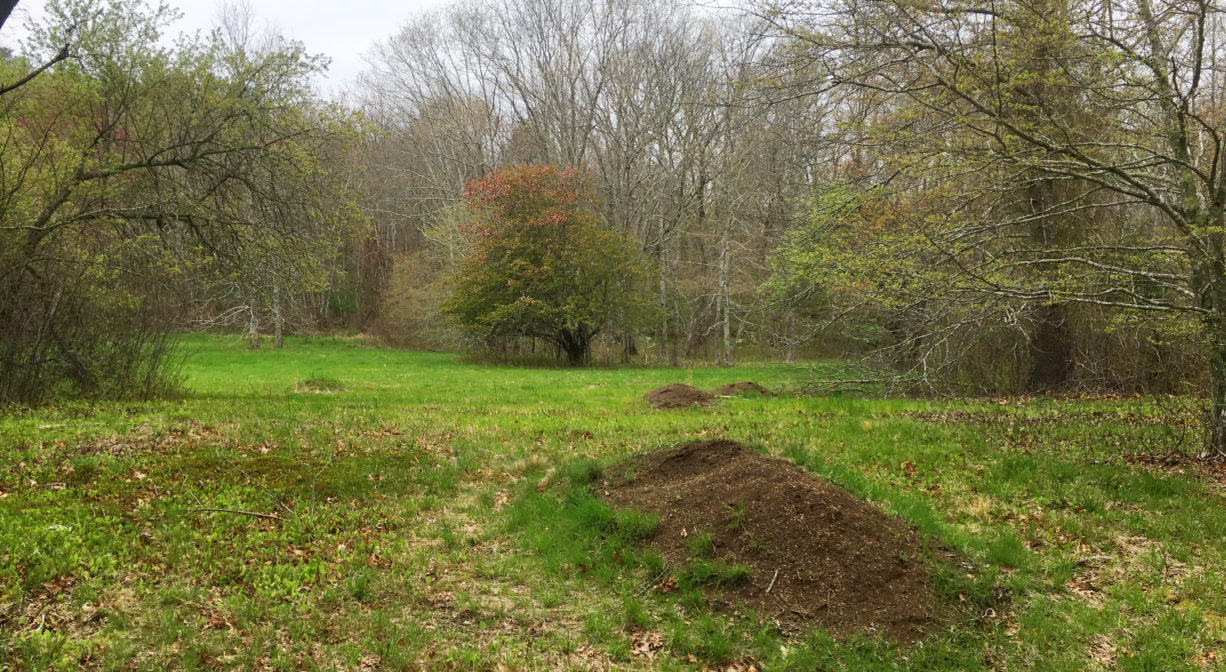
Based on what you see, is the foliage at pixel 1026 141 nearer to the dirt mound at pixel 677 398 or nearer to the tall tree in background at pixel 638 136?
the dirt mound at pixel 677 398

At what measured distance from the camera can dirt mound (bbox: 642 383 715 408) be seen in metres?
13.3

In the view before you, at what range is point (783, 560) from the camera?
485cm

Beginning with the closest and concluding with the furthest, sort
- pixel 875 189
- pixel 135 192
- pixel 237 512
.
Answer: pixel 237 512, pixel 875 189, pixel 135 192

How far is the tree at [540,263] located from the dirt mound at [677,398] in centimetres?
1294

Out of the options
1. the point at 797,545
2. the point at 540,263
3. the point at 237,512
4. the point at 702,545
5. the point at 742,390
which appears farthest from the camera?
the point at 540,263

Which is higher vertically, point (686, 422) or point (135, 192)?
point (135, 192)

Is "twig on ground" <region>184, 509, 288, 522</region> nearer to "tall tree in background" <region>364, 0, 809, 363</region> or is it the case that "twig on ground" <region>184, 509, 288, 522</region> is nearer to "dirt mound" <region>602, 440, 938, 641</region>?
"dirt mound" <region>602, 440, 938, 641</region>

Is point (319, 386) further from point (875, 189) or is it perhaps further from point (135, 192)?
point (875, 189)

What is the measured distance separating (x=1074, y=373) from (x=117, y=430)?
691 inches

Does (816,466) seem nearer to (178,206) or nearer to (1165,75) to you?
(1165,75)

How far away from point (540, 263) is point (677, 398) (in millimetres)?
15294

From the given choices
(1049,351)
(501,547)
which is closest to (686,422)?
(501,547)

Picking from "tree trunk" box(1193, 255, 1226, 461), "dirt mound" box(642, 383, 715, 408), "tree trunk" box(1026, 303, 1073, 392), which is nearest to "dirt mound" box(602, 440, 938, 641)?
"tree trunk" box(1193, 255, 1226, 461)

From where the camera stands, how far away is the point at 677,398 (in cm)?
1347
